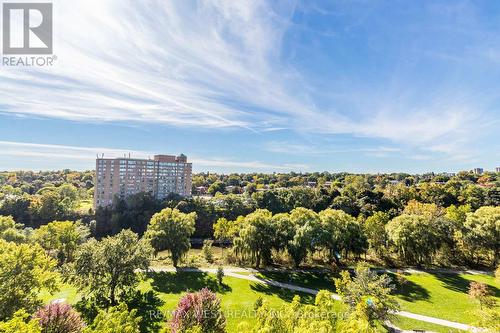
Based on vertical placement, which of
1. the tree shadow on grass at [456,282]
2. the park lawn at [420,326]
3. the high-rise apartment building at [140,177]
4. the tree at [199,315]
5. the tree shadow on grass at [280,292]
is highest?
the high-rise apartment building at [140,177]

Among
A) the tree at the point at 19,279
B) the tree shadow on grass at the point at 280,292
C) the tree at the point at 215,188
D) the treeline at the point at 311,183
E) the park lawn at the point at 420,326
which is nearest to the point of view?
the tree at the point at 19,279

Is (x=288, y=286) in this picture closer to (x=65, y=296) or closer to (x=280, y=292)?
(x=280, y=292)

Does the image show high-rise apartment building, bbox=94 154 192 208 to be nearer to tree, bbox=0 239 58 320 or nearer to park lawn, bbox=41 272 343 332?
park lawn, bbox=41 272 343 332

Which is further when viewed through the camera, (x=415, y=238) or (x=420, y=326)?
(x=415, y=238)

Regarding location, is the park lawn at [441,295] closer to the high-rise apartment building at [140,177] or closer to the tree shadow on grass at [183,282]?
the tree shadow on grass at [183,282]

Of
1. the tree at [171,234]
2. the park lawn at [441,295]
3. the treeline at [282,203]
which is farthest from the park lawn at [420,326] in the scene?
the treeline at [282,203]

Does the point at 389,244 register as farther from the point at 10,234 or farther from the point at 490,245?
the point at 10,234

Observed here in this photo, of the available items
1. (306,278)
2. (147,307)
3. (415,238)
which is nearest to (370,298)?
(306,278)
